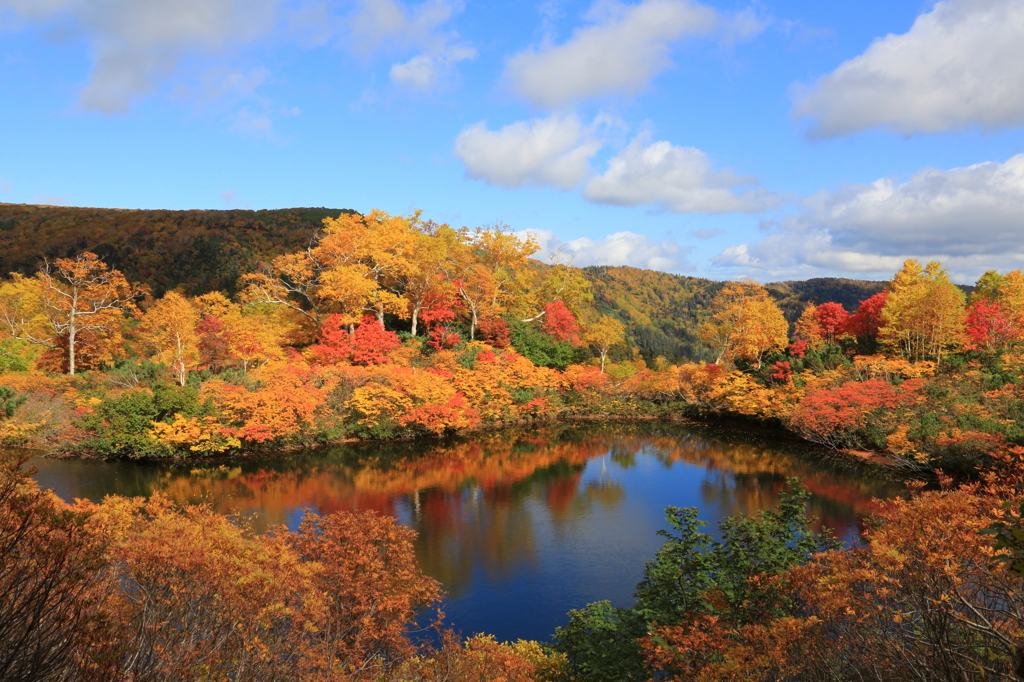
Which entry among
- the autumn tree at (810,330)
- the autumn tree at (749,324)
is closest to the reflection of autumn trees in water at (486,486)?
the autumn tree at (749,324)

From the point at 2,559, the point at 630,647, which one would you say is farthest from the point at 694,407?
the point at 2,559

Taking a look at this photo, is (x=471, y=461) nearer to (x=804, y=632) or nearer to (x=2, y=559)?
(x=804, y=632)

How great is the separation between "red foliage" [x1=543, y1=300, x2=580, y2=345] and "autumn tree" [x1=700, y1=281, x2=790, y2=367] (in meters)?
10.8

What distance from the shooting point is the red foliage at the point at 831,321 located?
41.2 metres

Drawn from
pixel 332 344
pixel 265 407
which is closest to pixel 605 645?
pixel 265 407

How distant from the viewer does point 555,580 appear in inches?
672

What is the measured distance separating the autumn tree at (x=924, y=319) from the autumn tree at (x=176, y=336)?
41.6 metres

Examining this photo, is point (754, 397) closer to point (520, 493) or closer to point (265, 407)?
point (520, 493)

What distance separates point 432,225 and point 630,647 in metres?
39.8

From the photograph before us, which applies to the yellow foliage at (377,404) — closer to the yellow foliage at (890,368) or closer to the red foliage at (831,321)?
the yellow foliage at (890,368)

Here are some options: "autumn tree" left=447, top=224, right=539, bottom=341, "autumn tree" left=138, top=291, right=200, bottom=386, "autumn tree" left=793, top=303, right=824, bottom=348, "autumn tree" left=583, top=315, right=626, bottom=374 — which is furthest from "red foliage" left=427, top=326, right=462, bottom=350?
"autumn tree" left=793, top=303, right=824, bottom=348

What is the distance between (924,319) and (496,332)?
2751cm

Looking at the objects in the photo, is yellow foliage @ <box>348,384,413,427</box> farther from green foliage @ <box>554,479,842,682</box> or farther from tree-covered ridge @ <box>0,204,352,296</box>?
tree-covered ridge @ <box>0,204,352,296</box>

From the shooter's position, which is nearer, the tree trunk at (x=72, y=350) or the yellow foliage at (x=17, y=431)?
the yellow foliage at (x=17, y=431)
